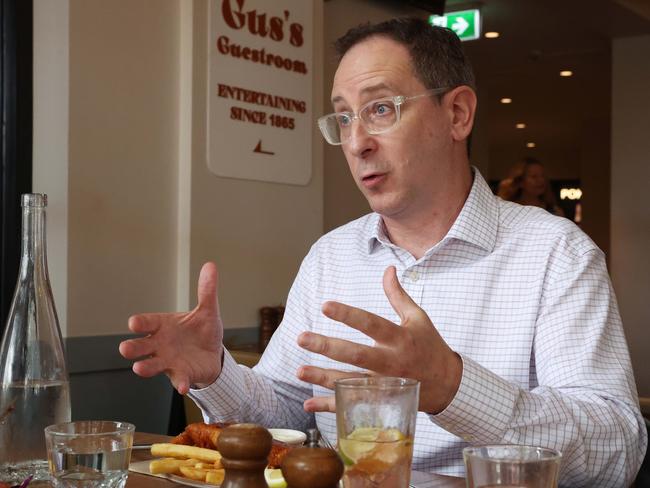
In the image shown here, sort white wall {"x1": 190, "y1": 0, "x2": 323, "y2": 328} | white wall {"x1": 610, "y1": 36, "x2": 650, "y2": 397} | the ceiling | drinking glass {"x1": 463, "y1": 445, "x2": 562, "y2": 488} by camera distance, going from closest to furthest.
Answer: drinking glass {"x1": 463, "y1": 445, "x2": 562, "y2": 488}
white wall {"x1": 190, "y1": 0, "x2": 323, "y2": 328}
the ceiling
white wall {"x1": 610, "y1": 36, "x2": 650, "y2": 397}

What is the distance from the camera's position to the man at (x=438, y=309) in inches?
49.5

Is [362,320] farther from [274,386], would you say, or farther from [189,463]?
[274,386]

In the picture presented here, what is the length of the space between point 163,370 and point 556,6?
552cm

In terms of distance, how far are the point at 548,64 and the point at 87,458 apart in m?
7.96

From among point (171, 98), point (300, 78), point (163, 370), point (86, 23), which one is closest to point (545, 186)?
point (300, 78)

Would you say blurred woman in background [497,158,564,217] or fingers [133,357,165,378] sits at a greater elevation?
blurred woman in background [497,158,564,217]

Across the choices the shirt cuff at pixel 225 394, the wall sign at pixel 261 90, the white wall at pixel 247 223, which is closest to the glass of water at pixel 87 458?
the shirt cuff at pixel 225 394

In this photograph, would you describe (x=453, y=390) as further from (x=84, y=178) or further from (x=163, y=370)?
(x=84, y=178)

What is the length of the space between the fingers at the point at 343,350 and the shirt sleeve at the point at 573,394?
186mm

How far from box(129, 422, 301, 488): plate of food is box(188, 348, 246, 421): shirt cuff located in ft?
0.79

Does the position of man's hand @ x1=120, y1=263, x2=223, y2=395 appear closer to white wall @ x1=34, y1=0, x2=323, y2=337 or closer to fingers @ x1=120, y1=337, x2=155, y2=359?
fingers @ x1=120, y1=337, x2=155, y2=359

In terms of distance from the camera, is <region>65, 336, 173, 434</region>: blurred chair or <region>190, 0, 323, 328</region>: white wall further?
<region>190, 0, 323, 328</region>: white wall

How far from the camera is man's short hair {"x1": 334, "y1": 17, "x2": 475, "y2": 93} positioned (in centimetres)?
185

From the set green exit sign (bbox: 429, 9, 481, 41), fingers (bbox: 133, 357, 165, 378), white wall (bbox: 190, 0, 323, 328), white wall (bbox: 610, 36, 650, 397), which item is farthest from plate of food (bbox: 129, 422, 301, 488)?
white wall (bbox: 610, 36, 650, 397)
